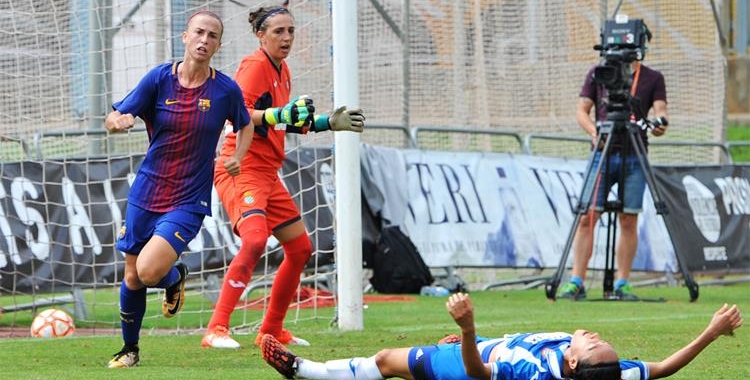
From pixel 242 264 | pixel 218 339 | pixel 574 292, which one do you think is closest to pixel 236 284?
pixel 242 264

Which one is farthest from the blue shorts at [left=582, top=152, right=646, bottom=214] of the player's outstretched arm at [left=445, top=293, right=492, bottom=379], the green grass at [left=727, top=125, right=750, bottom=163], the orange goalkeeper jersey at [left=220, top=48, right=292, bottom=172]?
the green grass at [left=727, top=125, right=750, bottom=163]

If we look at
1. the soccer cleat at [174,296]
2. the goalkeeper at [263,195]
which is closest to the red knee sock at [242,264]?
the goalkeeper at [263,195]

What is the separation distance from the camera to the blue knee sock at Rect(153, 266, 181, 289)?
8.04 m

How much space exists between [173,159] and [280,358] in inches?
63.2

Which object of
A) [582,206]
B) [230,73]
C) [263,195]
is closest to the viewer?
[263,195]

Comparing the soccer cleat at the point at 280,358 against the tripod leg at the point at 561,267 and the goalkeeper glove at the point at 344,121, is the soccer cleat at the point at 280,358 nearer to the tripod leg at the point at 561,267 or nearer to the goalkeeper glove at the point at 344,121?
the goalkeeper glove at the point at 344,121

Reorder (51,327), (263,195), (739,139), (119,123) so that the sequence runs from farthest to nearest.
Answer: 1. (739,139)
2. (51,327)
3. (263,195)
4. (119,123)

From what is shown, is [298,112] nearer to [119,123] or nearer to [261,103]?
[261,103]

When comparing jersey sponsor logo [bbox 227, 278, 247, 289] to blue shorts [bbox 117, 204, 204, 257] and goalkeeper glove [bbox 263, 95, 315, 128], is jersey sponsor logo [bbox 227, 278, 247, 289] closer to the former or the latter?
blue shorts [bbox 117, 204, 204, 257]

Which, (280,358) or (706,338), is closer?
(706,338)

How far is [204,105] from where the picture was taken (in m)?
8.02

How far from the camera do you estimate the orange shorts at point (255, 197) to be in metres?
8.94

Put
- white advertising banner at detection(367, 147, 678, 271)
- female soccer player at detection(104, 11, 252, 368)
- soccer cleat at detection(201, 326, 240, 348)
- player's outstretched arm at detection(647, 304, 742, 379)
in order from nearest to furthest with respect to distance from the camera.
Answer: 1. player's outstretched arm at detection(647, 304, 742, 379)
2. female soccer player at detection(104, 11, 252, 368)
3. soccer cleat at detection(201, 326, 240, 348)
4. white advertising banner at detection(367, 147, 678, 271)

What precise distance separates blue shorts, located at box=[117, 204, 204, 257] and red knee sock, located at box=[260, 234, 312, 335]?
50.8 inches
